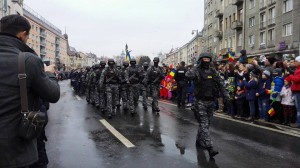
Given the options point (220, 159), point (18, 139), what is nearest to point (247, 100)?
point (220, 159)

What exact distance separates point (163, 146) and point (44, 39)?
102m

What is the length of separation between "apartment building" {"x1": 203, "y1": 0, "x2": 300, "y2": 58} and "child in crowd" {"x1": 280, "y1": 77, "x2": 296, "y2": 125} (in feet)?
45.0

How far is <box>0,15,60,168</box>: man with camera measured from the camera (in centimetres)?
254

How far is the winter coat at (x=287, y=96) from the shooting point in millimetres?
9148

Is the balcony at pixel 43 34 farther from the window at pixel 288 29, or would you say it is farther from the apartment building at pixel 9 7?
the window at pixel 288 29

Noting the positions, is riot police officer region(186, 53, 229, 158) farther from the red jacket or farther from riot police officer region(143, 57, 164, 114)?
riot police officer region(143, 57, 164, 114)

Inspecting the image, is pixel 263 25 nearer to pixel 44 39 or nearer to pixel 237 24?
pixel 237 24

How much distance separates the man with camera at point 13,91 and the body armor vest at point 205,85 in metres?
4.08

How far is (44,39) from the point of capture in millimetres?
102000

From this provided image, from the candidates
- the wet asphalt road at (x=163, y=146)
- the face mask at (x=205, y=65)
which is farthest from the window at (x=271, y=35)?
the face mask at (x=205, y=65)

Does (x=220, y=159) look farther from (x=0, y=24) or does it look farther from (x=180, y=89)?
(x=180, y=89)

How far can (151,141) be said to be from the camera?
720cm

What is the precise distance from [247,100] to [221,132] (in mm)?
2947

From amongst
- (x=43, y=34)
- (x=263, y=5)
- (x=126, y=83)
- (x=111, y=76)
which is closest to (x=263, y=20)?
(x=263, y=5)
